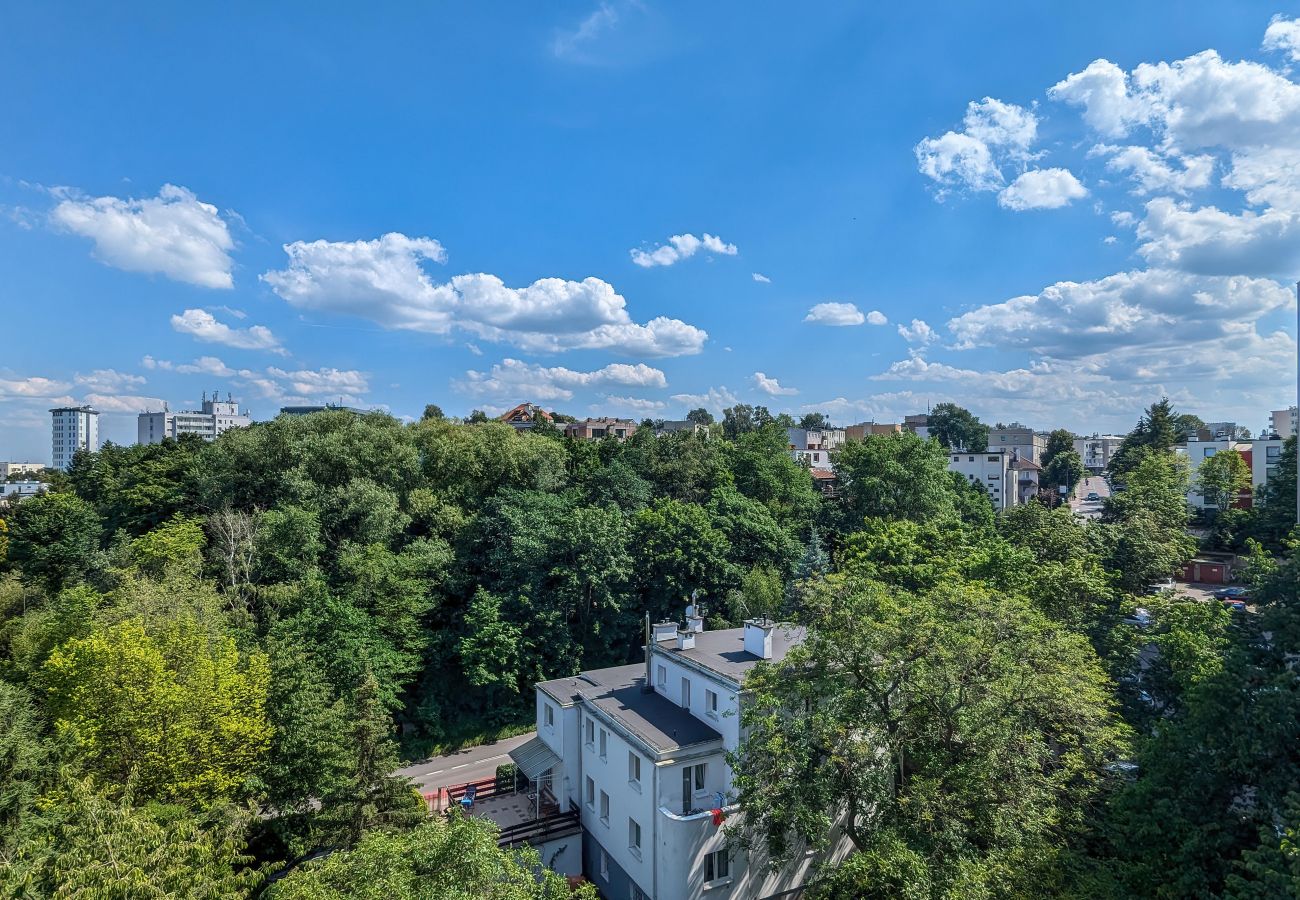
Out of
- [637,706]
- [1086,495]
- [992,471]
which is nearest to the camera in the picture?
[637,706]

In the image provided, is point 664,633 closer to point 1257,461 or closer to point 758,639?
point 758,639

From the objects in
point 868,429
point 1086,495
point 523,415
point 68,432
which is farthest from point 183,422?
point 1086,495

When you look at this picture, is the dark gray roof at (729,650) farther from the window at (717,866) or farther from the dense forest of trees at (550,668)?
the window at (717,866)

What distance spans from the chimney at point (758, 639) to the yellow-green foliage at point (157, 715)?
14723 millimetres

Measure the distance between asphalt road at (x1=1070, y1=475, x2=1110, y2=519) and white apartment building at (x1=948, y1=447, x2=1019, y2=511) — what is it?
24.4 ft

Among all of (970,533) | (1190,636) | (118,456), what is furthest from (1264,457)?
(118,456)

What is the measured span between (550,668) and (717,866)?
1505 centimetres

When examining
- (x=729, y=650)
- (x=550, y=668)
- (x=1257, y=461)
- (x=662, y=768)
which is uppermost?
(x=1257, y=461)

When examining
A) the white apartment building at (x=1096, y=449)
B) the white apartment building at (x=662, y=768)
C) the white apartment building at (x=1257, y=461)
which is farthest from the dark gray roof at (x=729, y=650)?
the white apartment building at (x=1096, y=449)

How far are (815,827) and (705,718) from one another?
237 inches

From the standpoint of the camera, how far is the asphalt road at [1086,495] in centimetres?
8031

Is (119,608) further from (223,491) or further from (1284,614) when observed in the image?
(1284,614)

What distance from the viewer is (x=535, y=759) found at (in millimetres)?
23000

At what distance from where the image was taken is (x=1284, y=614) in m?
12.3
